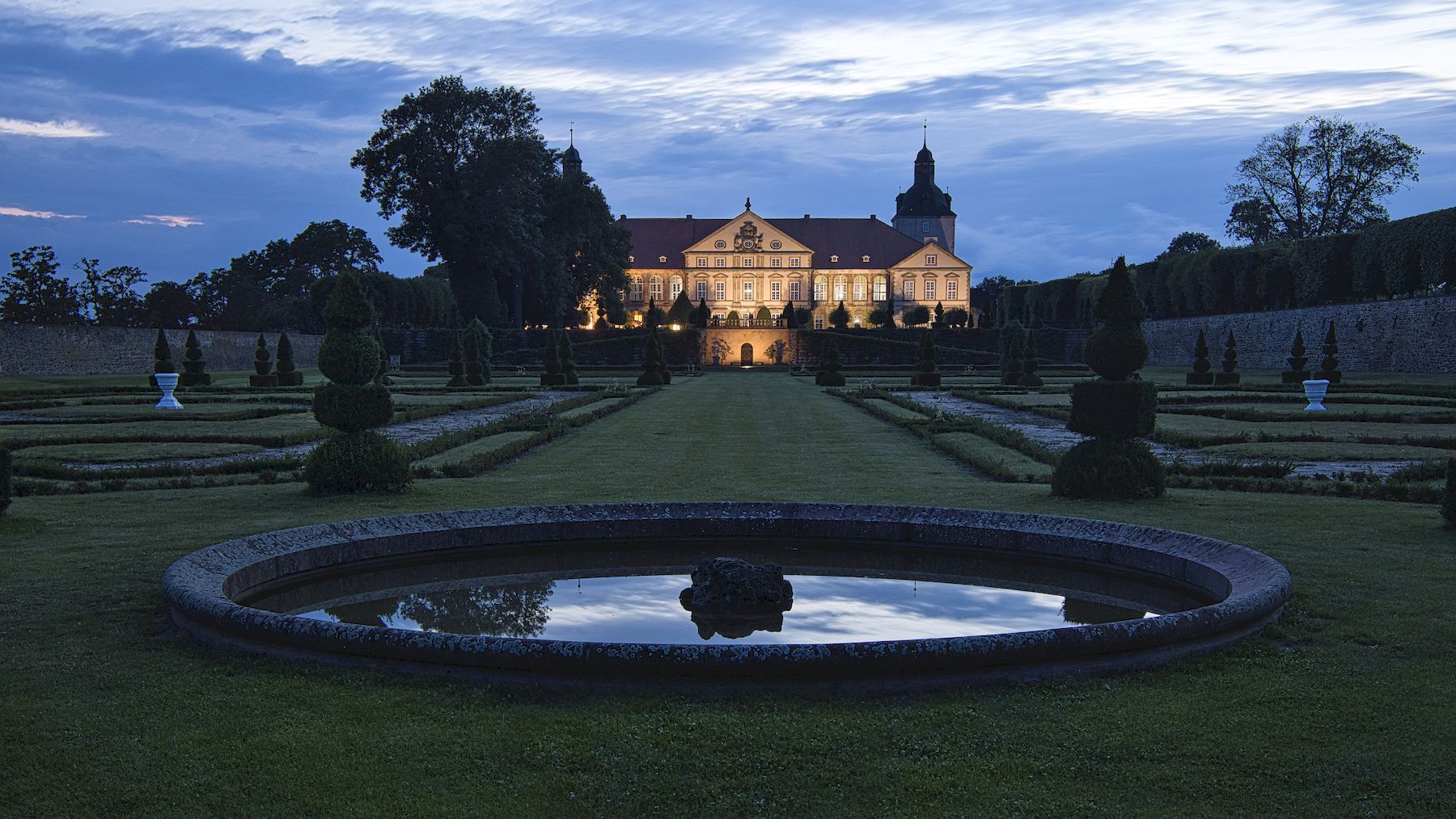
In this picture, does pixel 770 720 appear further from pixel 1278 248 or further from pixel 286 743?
pixel 1278 248

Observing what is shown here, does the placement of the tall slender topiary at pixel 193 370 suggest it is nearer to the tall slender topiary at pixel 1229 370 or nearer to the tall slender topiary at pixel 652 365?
the tall slender topiary at pixel 652 365

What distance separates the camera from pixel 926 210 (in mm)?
105438

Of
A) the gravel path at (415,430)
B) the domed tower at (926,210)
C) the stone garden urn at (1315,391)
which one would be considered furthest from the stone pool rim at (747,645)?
the domed tower at (926,210)

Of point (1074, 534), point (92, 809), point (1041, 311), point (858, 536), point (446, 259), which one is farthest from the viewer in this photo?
point (1041, 311)

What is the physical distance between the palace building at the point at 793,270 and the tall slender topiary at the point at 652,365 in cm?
5472

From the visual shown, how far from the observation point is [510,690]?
387 cm

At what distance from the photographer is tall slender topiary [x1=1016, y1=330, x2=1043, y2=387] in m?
32.2

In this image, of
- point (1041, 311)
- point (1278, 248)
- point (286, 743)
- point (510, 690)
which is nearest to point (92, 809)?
point (286, 743)

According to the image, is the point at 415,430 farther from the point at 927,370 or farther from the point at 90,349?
the point at 90,349

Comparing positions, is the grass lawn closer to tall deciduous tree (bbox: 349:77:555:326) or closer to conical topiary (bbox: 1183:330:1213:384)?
conical topiary (bbox: 1183:330:1213:384)

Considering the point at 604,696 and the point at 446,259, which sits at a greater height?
the point at 446,259

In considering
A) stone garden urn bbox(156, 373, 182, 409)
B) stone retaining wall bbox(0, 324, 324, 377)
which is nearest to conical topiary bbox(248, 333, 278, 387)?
stone retaining wall bbox(0, 324, 324, 377)

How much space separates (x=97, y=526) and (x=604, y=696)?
17.8ft

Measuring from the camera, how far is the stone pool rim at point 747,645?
3848mm
